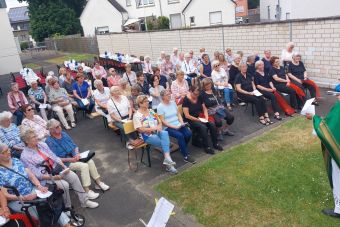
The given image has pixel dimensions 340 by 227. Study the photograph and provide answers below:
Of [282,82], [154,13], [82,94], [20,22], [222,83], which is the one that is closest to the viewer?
[282,82]

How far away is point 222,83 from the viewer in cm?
1002

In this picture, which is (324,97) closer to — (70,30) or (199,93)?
(199,93)

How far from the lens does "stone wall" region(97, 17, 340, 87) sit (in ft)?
34.9

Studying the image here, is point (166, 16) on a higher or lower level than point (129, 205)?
higher

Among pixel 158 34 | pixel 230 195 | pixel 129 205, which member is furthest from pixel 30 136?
pixel 158 34

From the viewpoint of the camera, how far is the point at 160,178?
6523 mm

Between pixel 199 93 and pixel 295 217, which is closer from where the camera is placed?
pixel 295 217

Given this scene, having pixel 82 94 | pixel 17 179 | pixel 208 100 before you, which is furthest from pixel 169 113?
pixel 82 94

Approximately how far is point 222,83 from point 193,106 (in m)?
2.79

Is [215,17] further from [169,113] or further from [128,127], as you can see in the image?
[128,127]

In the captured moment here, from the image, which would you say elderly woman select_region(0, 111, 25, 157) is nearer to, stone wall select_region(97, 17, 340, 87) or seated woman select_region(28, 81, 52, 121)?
seated woman select_region(28, 81, 52, 121)

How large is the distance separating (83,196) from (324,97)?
7773 mm

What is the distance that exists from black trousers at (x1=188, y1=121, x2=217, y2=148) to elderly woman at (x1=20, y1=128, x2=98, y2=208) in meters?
2.86

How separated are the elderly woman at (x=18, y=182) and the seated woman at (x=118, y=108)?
119 inches
